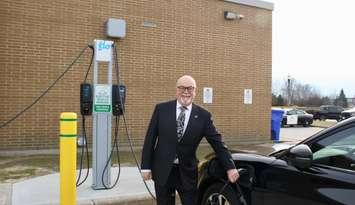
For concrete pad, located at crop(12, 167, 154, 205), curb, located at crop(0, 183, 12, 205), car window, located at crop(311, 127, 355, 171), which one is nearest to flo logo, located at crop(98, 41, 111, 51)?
concrete pad, located at crop(12, 167, 154, 205)

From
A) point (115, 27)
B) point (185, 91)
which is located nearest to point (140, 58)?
point (115, 27)

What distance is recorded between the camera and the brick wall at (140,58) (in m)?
12.1

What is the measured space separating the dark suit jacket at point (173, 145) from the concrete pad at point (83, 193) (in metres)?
2.81

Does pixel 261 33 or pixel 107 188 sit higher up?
pixel 261 33

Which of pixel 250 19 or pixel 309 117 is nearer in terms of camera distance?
pixel 250 19

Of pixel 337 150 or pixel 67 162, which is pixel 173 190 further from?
pixel 67 162

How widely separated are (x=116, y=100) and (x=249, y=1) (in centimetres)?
930

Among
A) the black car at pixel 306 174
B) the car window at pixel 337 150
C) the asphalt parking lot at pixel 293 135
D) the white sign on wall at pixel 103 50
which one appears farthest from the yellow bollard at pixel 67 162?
the asphalt parking lot at pixel 293 135

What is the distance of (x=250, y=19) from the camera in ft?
53.1

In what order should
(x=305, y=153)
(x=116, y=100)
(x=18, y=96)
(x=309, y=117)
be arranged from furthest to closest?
(x=309, y=117) → (x=18, y=96) → (x=116, y=100) → (x=305, y=153)

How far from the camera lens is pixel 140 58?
545 inches

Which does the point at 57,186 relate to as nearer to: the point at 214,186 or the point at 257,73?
the point at 214,186

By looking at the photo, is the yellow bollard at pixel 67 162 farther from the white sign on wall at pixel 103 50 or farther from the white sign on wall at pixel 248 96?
the white sign on wall at pixel 248 96

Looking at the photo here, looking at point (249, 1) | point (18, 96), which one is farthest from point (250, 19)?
point (18, 96)
